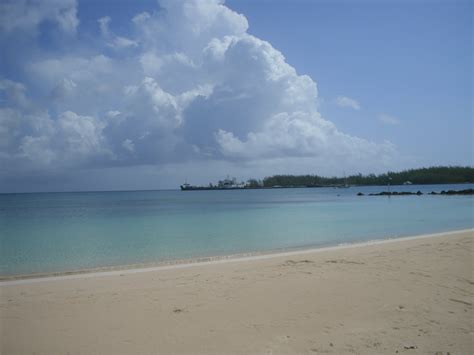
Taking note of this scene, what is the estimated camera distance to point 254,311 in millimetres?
5609

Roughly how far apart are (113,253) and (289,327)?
35.6 ft

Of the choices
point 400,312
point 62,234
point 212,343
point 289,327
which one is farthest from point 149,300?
point 62,234

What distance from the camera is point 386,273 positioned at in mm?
7895

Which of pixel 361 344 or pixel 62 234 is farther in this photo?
pixel 62 234

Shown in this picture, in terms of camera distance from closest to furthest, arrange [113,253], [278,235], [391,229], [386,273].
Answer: [386,273]
[113,253]
[278,235]
[391,229]

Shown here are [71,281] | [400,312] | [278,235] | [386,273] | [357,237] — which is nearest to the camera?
[400,312]

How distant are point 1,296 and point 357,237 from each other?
Result: 15002mm

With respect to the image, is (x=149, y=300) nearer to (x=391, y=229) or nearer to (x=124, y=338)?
(x=124, y=338)

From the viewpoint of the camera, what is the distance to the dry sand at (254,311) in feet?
14.6

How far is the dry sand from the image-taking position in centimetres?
445

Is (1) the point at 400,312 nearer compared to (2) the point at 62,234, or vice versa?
(1) the point at 400,312

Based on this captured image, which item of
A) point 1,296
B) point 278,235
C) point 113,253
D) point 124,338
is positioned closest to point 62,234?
point 113,253

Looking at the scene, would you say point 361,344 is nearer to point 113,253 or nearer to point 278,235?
point 113,253

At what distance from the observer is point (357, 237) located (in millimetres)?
17266
